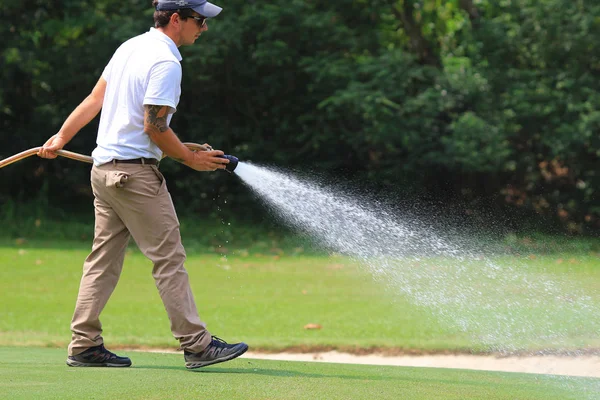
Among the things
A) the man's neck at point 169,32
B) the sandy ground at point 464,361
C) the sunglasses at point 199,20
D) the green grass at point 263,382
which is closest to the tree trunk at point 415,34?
the sandy ground at point 464,361

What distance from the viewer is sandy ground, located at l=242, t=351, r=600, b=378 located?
7.07m

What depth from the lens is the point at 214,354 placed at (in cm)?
488

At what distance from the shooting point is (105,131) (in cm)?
489

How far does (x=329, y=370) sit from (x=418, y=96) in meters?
11.1

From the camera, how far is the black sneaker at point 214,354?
487 cm

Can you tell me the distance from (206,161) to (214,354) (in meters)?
0.98

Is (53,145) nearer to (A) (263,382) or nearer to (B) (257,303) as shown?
(A) (263,382)

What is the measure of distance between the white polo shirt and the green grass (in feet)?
3.64

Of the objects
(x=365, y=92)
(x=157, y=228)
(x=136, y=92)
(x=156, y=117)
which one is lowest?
(x=157, y=228)

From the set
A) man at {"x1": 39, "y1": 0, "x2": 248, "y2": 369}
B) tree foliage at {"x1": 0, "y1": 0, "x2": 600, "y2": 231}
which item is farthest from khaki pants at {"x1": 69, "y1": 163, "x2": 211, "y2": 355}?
tree foliage at {"x1": 0, "y1": 0, "x2": 600, "y2": 231}

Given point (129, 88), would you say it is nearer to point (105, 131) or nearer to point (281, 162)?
point (105, 131)

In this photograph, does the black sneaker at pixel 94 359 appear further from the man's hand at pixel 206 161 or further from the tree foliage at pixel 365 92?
the tree foliage at pixel 365 92

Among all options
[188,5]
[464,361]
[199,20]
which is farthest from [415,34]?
[188,5]

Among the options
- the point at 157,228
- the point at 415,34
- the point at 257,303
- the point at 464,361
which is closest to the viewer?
the point at 157,228
